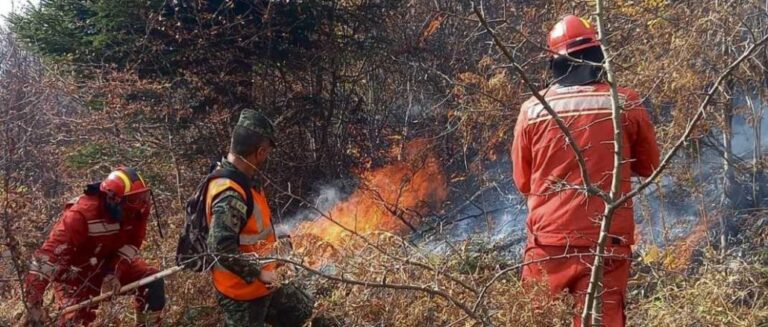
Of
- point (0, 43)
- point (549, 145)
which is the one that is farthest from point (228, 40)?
point (0, 43)

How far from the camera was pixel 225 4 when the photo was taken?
7770 mm

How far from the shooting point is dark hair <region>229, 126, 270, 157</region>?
12.7 feet

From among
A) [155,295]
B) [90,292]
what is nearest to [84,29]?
[90,292]

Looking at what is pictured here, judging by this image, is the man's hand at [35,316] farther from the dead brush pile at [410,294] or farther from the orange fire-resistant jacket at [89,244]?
the orange fire-resistant jacket at [89,244]

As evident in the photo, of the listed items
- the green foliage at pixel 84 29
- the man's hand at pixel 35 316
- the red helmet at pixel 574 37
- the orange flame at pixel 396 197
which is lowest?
the orange flame at pixel 396 197

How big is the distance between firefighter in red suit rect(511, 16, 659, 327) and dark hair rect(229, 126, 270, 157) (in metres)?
1.45

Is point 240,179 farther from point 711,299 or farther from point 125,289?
point 711,299

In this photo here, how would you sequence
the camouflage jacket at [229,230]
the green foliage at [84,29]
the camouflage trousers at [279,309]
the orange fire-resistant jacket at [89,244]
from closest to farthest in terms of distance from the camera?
the camouflage jacket at [229,230] < the camouflage trousers at [279,309] < the orange fire-resistant jacket at [89,244] < the green foliage at [84,29]

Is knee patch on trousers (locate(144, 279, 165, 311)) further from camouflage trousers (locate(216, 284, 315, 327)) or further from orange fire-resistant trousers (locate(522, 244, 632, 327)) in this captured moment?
orange fire-resistant trousers (locate(522, 244, 632, 327))

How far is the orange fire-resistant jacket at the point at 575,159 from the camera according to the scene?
315cm

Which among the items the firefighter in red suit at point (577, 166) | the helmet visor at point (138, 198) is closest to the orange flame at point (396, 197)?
the helmet visor at point (138, 198)

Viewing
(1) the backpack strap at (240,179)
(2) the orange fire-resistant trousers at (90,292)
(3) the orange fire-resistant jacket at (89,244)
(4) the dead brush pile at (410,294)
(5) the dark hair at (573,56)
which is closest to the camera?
(4) the dead brush pile at (410,294)

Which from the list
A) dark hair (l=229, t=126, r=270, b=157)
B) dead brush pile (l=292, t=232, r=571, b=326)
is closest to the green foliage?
dark hair (l=229, t=126, r=270, b=157)

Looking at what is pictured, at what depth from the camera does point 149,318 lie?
480 cm
